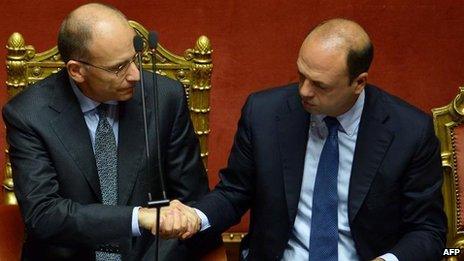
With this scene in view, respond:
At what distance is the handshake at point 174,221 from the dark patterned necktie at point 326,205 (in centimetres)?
33

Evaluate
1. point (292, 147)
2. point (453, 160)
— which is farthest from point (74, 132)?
point (453, 160)

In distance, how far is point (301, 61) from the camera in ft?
9.46

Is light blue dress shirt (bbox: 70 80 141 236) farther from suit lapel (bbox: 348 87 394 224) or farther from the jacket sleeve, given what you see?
suit lapel (bbox: 348 87 394 224)

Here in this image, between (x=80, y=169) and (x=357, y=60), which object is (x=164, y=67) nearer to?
(x=80, y=169)

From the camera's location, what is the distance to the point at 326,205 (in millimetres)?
3012

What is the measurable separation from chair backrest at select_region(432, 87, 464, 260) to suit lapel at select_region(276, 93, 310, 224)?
51 centimetres

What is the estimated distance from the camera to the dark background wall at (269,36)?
418 cm

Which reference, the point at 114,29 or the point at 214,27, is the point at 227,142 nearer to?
the point at 214,27

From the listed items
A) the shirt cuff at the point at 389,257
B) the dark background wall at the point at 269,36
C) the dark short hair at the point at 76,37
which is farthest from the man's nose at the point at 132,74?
Result: the dark background wall at the point at 269,36

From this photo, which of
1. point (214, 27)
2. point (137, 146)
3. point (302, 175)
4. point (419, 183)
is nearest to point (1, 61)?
point (214, 27)

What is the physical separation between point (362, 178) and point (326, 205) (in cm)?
13

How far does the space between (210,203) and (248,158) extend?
0.17 meters

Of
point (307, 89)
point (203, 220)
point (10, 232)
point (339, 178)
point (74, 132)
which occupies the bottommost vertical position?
point (10, 232)

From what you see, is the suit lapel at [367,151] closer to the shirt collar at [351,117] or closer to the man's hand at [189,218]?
the shirt collar at [351,117]
